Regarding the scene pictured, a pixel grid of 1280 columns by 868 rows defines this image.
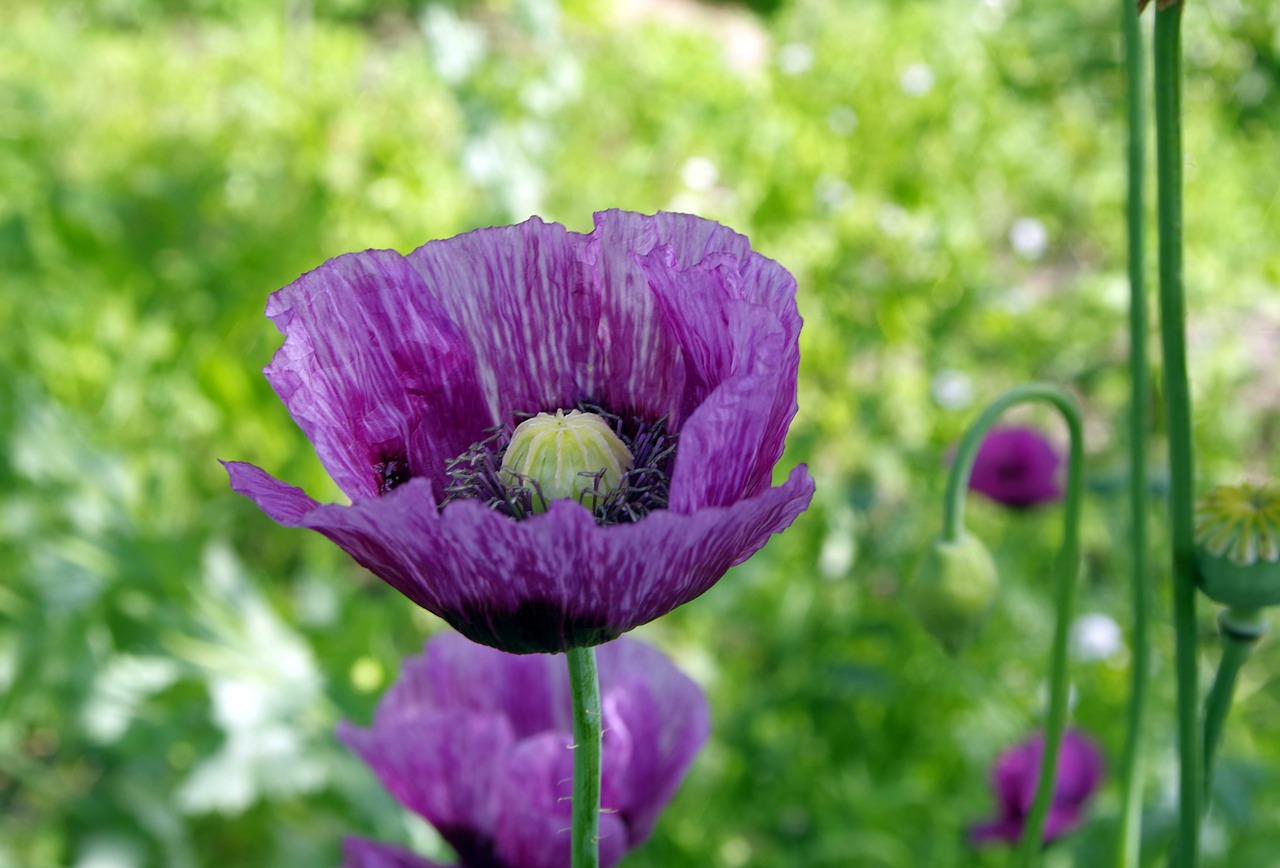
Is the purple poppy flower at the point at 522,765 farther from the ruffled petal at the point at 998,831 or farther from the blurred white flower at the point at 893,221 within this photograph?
the blurred white flower at the point at 893,221

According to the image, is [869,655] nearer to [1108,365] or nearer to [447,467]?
[1108,365]

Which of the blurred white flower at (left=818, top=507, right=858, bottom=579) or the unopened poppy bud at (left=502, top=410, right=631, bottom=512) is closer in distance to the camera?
the unopened poppy bud at (left=502, top=410, right=631, bottom=512)

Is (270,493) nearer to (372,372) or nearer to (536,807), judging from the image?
(372,372)

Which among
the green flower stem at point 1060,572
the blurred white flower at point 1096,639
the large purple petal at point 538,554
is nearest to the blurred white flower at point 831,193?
the blurred white flower at point 1096,639

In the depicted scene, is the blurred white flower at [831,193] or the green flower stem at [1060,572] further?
the blurred white flower at [831,193]

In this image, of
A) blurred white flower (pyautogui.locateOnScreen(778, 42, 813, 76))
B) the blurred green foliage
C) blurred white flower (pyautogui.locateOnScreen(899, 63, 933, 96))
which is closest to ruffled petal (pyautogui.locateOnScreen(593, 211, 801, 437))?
the blurred green foliage

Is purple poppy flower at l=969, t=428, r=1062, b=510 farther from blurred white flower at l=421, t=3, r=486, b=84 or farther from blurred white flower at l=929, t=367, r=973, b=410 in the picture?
blurred white flower at l=421, t=3, r=486, b=84
